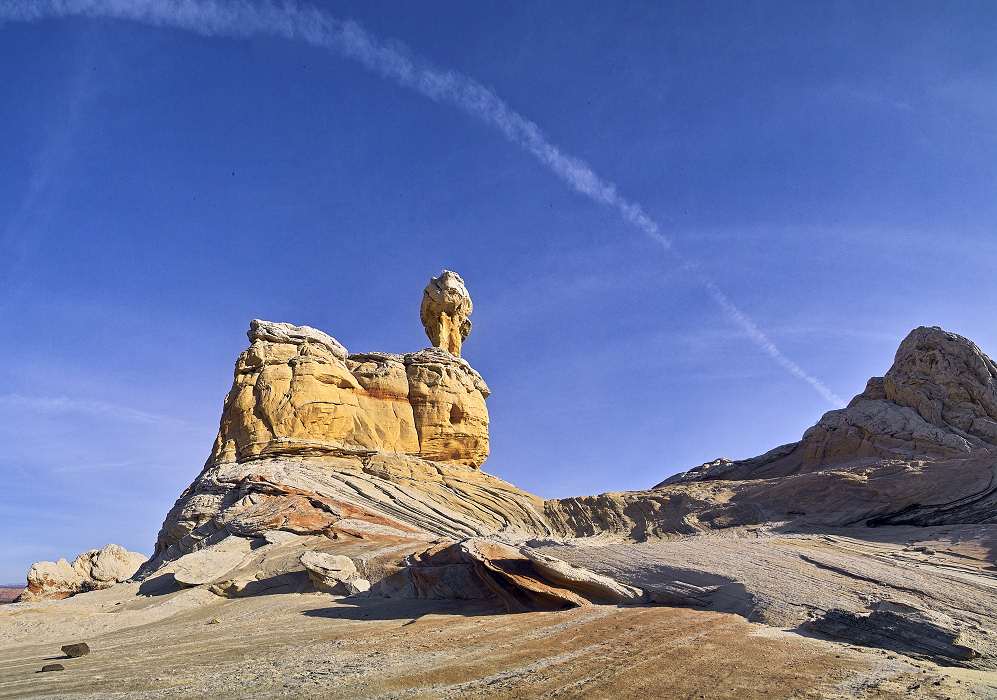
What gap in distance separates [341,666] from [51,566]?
18071mm

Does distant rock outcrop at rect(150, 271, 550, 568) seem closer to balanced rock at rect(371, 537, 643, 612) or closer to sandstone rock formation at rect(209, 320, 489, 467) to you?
sandstone rock formation at rect(209, 320, 489, 467)

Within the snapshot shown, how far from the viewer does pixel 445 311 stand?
31.0m

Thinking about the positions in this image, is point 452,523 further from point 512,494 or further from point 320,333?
point 320,333

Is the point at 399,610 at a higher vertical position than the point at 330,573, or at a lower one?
lower

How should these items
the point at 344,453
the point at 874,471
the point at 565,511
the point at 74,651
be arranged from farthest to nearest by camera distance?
the point at 344,453 → the point at 565,511 → the point at 874,471 → the point at 74,651

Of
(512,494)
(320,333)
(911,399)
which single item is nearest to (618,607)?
(512,494)

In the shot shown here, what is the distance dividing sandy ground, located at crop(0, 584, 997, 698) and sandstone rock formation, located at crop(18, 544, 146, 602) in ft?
34.3

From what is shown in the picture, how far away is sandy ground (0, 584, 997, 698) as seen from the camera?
23.0ft

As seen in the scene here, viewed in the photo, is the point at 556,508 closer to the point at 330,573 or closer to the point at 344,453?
the point at 344,453

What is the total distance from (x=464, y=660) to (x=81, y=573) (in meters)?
19.5

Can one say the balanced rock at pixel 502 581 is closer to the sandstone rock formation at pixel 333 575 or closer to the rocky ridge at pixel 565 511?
the rocky ridge at pixel 565 511

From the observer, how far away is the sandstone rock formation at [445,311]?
102 feet

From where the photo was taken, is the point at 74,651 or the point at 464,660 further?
the point at 74,651

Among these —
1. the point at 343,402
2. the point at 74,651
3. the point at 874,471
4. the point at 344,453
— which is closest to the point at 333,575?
the point at 74,651
